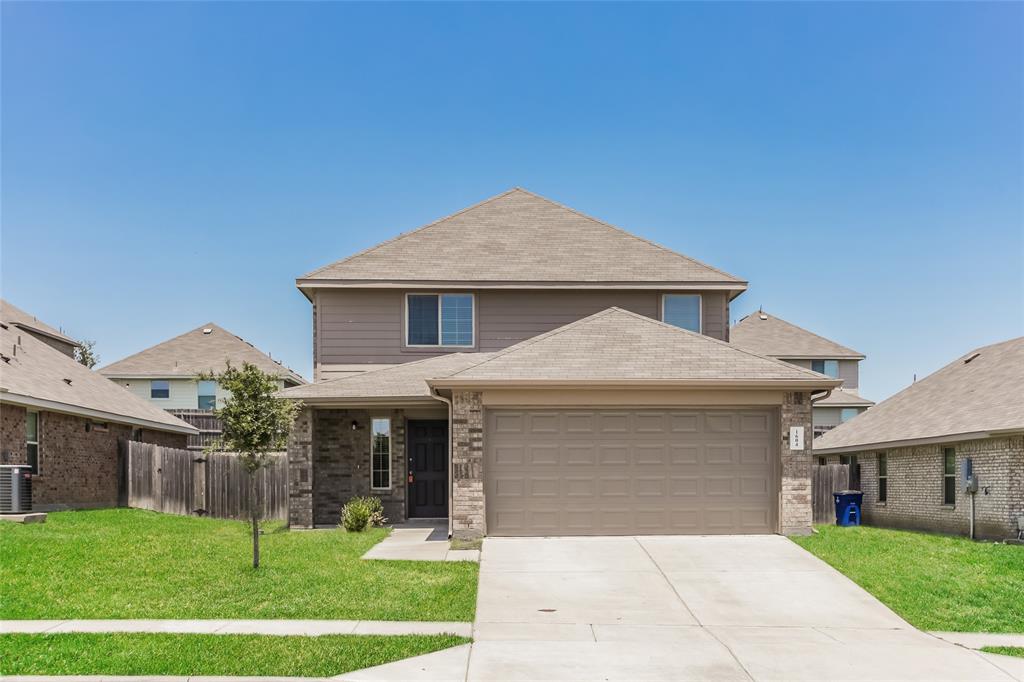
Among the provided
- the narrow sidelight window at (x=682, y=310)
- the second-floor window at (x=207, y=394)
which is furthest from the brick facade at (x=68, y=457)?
the second-floor window at (x=207, y=394)

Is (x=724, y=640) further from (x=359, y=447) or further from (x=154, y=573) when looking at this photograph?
(x=359, y=447)

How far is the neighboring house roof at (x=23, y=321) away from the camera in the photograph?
29.2 m

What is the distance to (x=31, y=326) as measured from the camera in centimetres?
2994

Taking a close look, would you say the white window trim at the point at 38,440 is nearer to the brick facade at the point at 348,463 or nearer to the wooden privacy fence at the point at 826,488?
the brick facade at the point at 348,463

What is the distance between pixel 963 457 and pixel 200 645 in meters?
17.4

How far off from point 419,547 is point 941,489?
13097mm

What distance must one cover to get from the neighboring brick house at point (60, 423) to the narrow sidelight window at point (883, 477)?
20.3 m

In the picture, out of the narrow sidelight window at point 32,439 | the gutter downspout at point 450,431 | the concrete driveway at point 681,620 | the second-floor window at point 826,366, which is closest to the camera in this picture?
the concrete driveway at point 681,620

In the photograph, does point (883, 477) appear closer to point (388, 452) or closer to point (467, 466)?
point (388, 452)

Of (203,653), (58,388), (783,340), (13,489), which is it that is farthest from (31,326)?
(783,340)

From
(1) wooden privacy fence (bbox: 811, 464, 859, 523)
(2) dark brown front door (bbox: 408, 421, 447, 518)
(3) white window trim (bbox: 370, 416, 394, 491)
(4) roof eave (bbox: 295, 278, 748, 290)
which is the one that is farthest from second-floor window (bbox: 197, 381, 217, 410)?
(1) wooden privacy fence (bbox: 811, 464, 859, 523)

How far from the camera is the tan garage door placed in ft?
54.7

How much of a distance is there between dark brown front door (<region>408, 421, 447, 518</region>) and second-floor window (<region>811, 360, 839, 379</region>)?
1069 inches

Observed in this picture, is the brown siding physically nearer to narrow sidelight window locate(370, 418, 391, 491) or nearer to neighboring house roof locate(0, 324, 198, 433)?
narrow sidelight window locate(370, 418, 391, 491)
